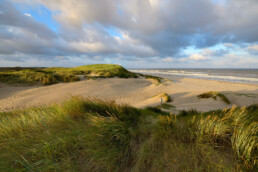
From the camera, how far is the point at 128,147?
2062 mm

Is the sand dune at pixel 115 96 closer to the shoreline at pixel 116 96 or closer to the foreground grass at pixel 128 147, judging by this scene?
the shoreline at pixel 116 96

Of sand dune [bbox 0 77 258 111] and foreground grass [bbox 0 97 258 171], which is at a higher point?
foreground grass [bbox 0 97 258 171]

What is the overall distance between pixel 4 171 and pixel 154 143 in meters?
2.27

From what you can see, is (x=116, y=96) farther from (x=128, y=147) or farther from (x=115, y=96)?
(x=128, y=147)

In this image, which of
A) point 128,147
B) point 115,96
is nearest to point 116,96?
point 115,96

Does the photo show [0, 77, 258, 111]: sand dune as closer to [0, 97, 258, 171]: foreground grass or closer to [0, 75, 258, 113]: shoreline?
[0, 75, 258, 113]: shoreline

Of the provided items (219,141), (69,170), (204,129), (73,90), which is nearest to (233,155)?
(219,141)

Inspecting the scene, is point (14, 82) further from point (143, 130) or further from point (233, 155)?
point (233, 155)

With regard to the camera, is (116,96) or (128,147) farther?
(116,96)

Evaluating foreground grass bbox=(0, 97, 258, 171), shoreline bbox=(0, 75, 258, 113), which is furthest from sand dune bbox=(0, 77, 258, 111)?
foreground grass bbox=(0, 97, 258, 171)

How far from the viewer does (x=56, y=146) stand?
74.2 inches

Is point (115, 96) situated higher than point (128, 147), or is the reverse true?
point (128, 147)

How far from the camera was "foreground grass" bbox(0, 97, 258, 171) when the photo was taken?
5.45 ft

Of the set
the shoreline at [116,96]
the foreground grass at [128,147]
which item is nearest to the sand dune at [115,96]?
the shoreline at [116,96]
